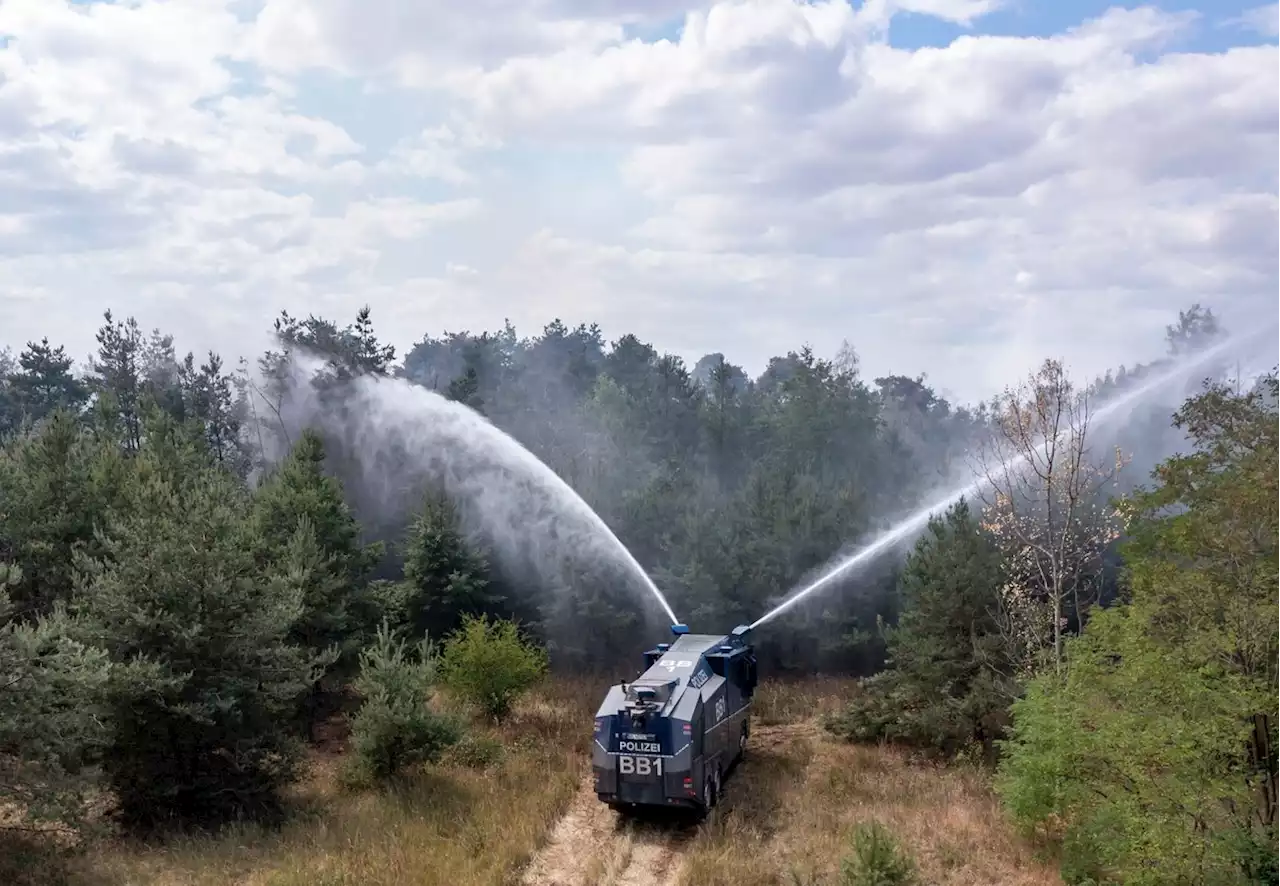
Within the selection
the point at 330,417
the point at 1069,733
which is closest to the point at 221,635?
the point at 1069,733

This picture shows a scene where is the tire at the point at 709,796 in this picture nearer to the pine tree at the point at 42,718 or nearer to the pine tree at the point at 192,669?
the pine tree at the point at 192,669

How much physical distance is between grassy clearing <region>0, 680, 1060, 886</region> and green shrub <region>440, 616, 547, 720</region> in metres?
1.94

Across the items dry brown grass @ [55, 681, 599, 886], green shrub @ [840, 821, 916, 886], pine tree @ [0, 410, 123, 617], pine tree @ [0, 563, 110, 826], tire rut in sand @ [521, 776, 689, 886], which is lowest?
tire rut in sand @ [521, 776, 689, 886]

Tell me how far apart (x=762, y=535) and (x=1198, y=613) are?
2299 centimetres

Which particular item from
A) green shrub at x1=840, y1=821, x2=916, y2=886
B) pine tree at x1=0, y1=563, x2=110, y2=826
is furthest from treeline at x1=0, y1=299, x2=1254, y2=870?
green shrub at x1=840, y1=821, x2=916, y2=886

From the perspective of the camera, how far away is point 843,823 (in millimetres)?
17031

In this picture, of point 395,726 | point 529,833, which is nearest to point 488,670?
point 395,726

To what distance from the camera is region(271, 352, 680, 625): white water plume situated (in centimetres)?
3497

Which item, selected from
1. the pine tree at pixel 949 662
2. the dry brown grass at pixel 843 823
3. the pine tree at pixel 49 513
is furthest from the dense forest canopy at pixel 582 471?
the dry brown grass at pixel 843 823

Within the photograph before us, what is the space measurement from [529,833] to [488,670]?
790 centimetres

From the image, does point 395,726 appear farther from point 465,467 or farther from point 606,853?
point 465,467

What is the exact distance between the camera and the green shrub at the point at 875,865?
12.1 meters

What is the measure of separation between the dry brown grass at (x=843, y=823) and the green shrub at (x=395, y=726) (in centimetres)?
647

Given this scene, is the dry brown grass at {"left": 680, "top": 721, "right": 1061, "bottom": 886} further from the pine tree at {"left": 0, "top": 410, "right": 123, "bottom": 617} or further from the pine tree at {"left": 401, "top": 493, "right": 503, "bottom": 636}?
the pine tree at {"left": 0, "top": 410, "right": 123, "bottom": 617}
